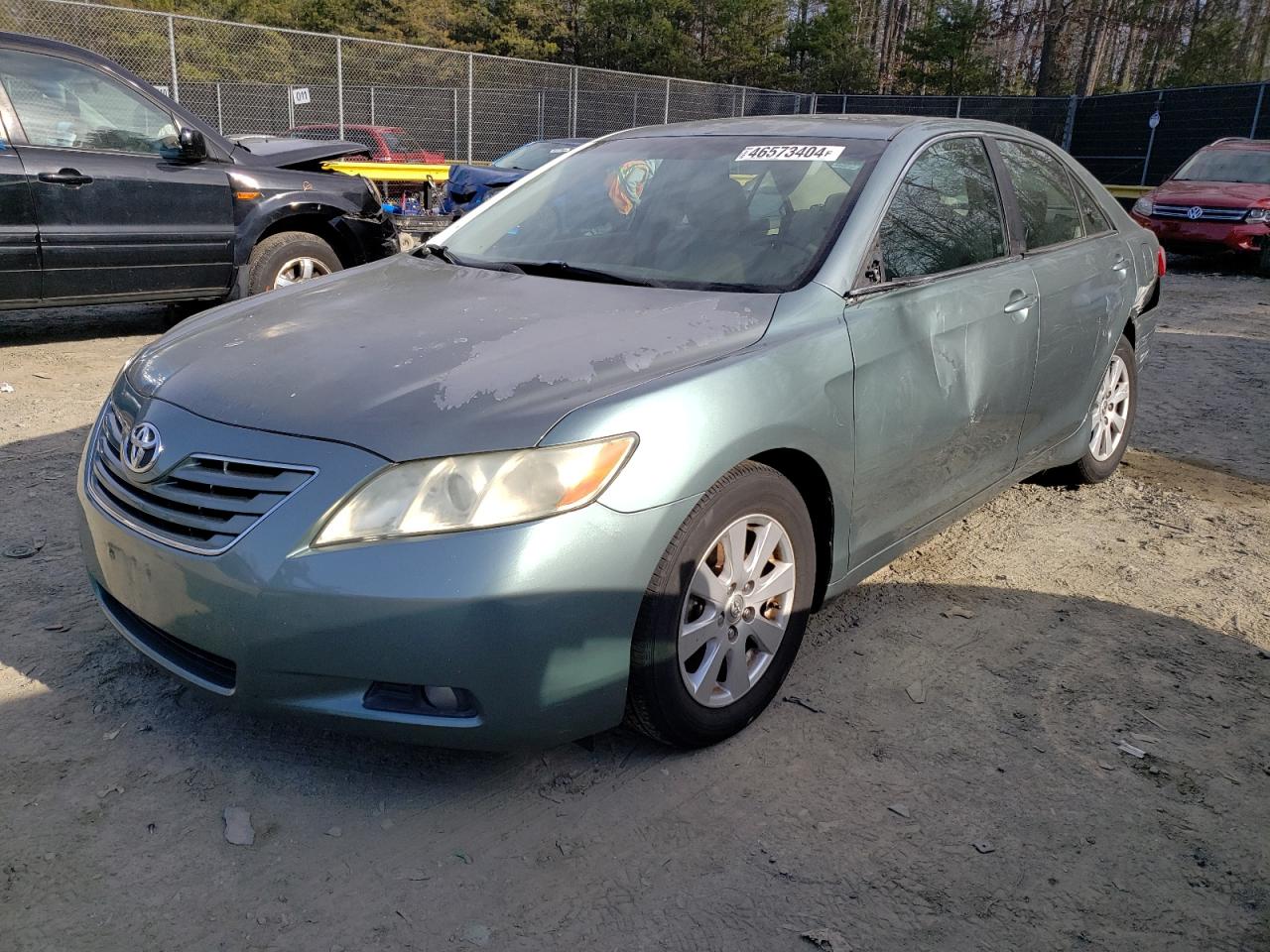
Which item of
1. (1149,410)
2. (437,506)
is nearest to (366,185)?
(1149,410)

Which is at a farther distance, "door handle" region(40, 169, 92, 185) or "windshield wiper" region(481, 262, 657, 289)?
"door handle" region(40, 169, 92, 185)

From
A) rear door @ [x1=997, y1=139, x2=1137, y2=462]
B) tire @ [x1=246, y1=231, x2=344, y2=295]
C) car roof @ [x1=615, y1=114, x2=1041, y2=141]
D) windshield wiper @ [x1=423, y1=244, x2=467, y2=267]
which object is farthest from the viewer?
tire @ [x1=246, y1=231, x2=344, y2=295]

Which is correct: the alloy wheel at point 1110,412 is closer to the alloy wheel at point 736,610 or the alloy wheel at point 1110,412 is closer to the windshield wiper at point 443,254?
the alloy wheel at point 736,610

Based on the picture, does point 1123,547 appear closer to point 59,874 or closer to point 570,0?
point 59,874

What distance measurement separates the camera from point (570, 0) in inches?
1580

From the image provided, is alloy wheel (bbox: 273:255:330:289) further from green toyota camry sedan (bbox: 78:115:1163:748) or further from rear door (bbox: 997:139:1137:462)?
rear door (bbox: 997:139:1137:462)

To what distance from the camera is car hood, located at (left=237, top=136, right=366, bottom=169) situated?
7367 mm

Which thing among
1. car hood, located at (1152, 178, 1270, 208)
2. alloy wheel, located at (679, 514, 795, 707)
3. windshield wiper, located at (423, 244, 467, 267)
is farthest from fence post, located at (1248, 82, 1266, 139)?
alloy wheel, located at (679, 514, 795, 707)

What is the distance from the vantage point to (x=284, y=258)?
7.24m

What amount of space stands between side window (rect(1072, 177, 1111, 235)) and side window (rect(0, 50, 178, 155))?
539 cm

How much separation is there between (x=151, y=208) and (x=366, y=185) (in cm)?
170

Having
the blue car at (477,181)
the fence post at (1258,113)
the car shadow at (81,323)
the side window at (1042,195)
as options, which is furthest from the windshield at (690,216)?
the fence post at (1258,113)

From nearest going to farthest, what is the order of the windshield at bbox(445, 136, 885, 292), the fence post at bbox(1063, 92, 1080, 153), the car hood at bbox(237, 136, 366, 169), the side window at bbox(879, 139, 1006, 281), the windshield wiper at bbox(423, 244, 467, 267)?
the windshield at bbox(445, 136, 885, 292), the side window at bbox(879, 139, 1006, 281), the windshield wiper at bbox(423, 244, 467, 267), the car hood at bbox(237, 136, 366, 169), the fence post at bbox(1063, 92, 1080, 153)

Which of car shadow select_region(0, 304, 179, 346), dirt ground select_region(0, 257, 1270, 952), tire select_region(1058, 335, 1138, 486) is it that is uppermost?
tire select_region(1058, 335, 1138, 486)
